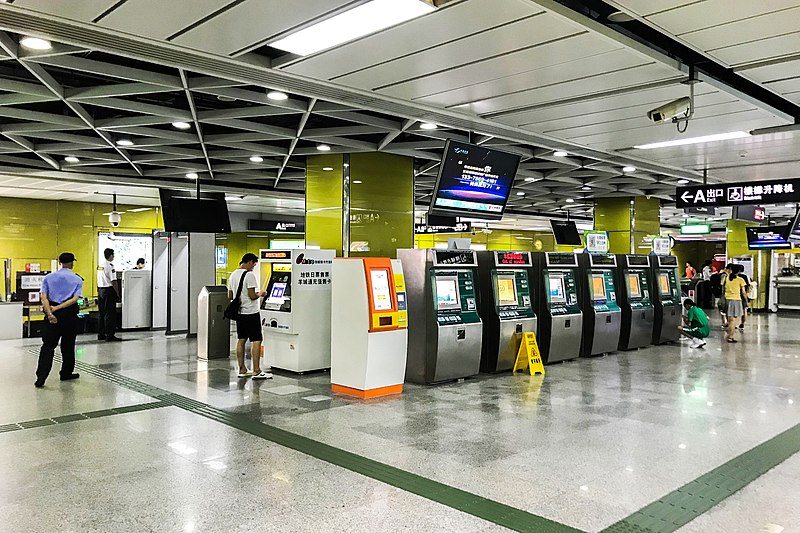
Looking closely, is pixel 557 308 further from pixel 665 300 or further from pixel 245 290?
pixel 245 290

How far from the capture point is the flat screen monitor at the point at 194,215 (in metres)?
12.0

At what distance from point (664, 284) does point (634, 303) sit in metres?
1.31

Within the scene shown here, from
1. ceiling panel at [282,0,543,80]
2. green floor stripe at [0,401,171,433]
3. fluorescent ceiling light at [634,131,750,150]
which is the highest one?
fluorescent ceiling light at [634,131,750,150]

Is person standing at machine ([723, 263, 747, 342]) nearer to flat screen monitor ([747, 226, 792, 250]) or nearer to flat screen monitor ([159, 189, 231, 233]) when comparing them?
flat screen monitor ([747, 226, 792, 250])

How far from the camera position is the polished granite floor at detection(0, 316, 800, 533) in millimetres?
3686

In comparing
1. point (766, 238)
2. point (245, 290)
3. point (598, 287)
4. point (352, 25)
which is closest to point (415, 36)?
point (352, 25)

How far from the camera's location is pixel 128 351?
1103 cm

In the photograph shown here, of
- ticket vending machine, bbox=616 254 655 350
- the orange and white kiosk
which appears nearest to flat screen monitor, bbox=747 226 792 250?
ticket vending machine, bbox=616 254 655 350

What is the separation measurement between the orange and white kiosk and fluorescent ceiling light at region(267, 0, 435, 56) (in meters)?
2.81

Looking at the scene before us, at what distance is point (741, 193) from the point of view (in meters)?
8.98

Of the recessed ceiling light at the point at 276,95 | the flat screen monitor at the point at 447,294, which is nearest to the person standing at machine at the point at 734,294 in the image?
the flat screen monitor at the point at 447,294

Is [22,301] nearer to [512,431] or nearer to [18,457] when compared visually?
[18,457]

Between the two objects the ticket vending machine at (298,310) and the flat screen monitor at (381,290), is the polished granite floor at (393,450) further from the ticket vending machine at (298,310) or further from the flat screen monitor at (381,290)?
the flat screen monitor at (381,290)

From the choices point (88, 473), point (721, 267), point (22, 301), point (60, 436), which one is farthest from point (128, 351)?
point (721, 267)
